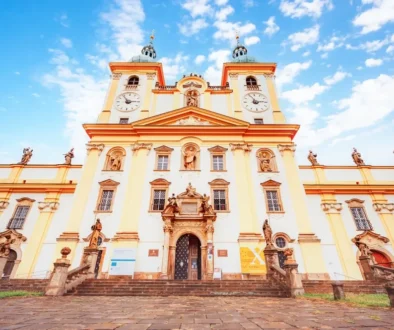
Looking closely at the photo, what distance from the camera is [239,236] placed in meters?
15.8

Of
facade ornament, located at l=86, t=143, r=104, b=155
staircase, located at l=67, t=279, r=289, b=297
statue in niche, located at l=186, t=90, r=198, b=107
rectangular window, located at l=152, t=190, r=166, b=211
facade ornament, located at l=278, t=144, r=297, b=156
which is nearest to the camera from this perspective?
staircase, located at l=67, t=279, r=289, b=297

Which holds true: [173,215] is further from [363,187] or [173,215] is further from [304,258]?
[363,187]

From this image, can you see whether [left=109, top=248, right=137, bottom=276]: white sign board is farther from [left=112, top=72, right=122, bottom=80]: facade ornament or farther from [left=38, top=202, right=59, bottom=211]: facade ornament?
[left=112, top=72, right=122, bottom=80]: facade ornament

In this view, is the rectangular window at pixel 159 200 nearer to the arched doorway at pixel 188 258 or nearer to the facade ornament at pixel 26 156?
the arched doorway at pixel 188 258

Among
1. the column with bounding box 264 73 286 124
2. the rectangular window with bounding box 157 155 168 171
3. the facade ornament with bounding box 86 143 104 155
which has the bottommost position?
the rectangular window with bounding box 157 155 168 171

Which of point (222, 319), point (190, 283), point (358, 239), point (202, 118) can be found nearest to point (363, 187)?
point (358, 239)

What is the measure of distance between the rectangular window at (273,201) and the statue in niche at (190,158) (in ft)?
20.6

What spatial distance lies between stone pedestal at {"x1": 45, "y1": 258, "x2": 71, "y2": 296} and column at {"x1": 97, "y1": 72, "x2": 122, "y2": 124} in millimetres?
14353

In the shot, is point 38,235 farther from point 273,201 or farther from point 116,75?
point 273,201

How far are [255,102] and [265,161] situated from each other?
23.1 ft

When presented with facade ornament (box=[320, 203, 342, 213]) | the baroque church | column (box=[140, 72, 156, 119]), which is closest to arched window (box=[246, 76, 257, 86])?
the baroque church

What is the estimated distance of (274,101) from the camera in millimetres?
23094

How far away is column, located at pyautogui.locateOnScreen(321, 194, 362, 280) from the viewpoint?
1598 centimetres

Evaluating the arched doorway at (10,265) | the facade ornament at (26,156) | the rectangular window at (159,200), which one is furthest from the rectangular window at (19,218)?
the rectangular window at (159,200)
